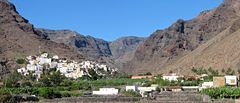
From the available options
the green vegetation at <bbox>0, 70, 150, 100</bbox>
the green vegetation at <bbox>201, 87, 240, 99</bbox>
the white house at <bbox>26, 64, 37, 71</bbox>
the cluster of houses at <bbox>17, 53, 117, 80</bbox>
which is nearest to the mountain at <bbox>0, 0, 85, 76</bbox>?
the white house at <bbox>26, 64, 37, 71</bbox>

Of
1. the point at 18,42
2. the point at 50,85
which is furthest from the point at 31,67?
the point at 50,85

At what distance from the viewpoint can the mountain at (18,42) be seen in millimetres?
153625

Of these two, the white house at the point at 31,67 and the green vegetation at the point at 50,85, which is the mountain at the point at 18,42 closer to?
the white house at the point at 31,67

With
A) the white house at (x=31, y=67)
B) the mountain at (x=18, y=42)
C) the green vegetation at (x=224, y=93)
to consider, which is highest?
the mountain at (x=18, y=42)

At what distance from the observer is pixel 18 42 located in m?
172

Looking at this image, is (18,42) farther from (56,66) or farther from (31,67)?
(31,67)

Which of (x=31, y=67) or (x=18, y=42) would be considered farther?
(x=18, y=42)

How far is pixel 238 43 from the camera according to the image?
156000 mm

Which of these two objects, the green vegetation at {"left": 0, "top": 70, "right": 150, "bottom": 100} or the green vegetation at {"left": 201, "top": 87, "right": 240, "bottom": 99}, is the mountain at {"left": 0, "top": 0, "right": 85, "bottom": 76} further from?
the green vegetation at {"left": 201, "top": 87, "right": 240, "bottom": 99}

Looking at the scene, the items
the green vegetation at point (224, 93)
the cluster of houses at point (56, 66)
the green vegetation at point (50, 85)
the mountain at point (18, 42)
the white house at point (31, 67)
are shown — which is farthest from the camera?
the mountain at point (18, 42)

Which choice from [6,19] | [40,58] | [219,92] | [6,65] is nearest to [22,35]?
[6,19]

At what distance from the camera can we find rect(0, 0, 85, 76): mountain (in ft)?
504

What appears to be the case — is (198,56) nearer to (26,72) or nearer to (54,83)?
(26,72)

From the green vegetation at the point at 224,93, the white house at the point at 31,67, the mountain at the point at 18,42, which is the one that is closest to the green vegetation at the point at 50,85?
the green vegetation at the point at 224,93
